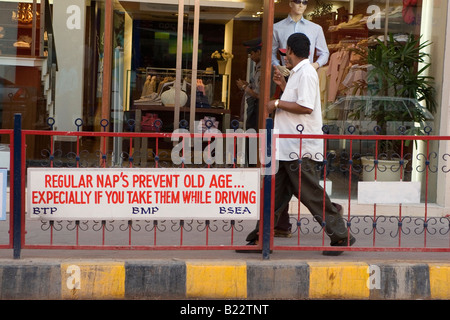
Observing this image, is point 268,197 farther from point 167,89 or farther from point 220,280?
point 167,89

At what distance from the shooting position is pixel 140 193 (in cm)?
548

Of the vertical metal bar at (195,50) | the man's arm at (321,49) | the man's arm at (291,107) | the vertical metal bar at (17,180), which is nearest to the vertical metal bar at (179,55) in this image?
the vertical metal bar at (195,50)

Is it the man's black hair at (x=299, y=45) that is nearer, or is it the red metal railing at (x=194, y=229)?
the red metal railing at (x=194, y=229)

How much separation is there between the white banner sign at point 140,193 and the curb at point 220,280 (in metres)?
0.37

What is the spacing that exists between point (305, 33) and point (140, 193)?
396 centimetres

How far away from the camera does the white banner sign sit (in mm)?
5445

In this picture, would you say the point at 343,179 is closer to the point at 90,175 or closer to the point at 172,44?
the point at 172,44

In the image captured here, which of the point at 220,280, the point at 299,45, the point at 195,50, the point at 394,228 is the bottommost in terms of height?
the point at 220,280

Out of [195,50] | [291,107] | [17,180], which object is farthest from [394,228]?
[17,180]

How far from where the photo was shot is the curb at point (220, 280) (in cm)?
543

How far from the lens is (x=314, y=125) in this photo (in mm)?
6148

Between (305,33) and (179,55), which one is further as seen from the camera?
(179,55)

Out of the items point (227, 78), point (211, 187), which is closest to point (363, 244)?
point (211, 187)

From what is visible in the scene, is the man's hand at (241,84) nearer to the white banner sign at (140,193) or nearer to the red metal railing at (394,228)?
the red metal railing at (394,228)
